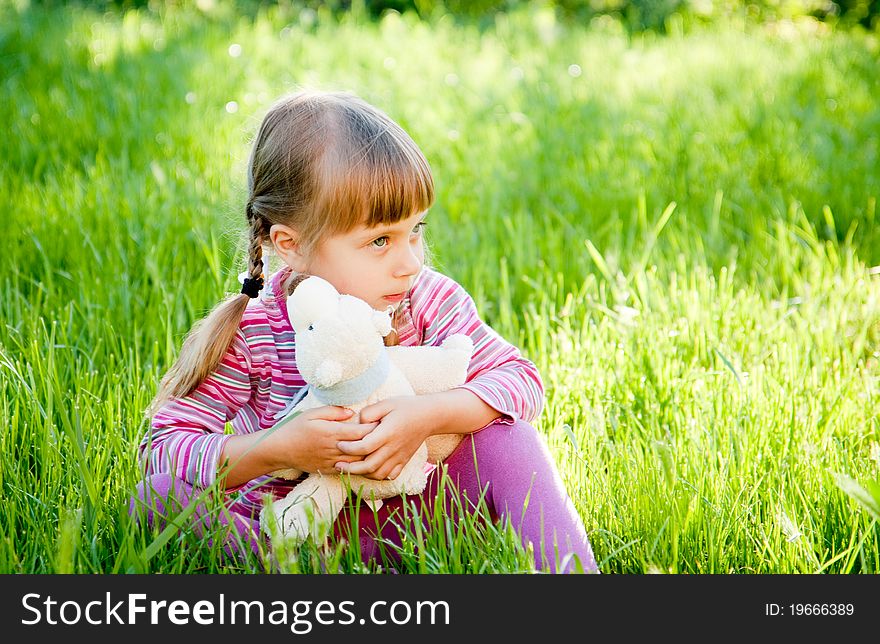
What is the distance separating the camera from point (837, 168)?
4145 mm

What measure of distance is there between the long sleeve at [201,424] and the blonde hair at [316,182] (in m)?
0.03

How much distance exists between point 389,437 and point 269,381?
41cm

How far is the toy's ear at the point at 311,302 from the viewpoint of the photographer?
170cm

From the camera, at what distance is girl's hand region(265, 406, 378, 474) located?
1.76 meters

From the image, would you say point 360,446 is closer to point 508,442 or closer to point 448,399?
point 448,399

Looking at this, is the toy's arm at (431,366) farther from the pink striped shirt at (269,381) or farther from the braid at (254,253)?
the braid at (254,253)

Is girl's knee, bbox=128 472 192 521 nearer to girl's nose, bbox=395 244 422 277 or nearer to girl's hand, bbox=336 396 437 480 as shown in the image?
girl's hand, bbox=336 396 437 480

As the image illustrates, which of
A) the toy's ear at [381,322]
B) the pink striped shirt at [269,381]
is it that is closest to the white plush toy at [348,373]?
the toy's ear at [381,322]

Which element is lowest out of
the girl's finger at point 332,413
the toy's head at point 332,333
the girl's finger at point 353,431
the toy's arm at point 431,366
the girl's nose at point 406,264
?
the girl's finger at point 353,431

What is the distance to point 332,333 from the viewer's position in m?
1.67

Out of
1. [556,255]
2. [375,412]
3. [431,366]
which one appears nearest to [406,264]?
[431,366]
